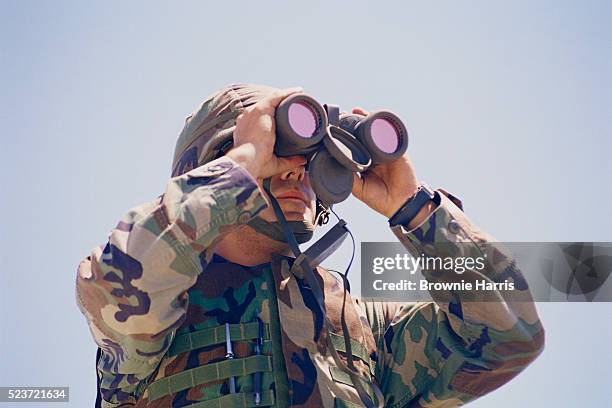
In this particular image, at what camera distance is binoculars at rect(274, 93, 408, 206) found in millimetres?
6629

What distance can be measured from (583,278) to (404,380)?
1718 mm

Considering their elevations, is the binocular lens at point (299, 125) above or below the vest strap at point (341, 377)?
above

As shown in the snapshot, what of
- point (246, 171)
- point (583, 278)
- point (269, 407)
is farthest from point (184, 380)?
point (583, 278)

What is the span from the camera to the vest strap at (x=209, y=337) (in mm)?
6703

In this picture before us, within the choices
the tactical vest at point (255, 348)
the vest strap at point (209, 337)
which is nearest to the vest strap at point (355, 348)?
the tactical vest at point (255, 348)

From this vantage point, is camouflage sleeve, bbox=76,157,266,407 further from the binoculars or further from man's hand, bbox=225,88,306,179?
the binoculars

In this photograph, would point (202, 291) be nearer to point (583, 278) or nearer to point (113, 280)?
point (113, 280)

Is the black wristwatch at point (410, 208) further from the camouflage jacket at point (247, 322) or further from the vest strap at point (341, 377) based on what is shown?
the vest strap at point (341, 377)

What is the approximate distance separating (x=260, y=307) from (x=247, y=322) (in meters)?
0.12

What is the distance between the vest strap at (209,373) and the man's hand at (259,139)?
89 cm

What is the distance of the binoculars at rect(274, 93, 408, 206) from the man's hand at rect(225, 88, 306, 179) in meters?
0.05

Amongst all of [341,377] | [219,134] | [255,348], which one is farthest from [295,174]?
[341,377]

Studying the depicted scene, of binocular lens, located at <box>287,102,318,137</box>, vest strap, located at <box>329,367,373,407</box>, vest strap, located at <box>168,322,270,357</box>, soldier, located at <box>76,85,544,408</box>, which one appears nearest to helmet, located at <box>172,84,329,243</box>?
soldier, located at <box>76,85,544,408</box>

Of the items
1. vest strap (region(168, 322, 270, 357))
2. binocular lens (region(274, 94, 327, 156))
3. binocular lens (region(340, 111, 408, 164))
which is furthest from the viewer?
binocular lens (region(340, 111, 408, 164))
